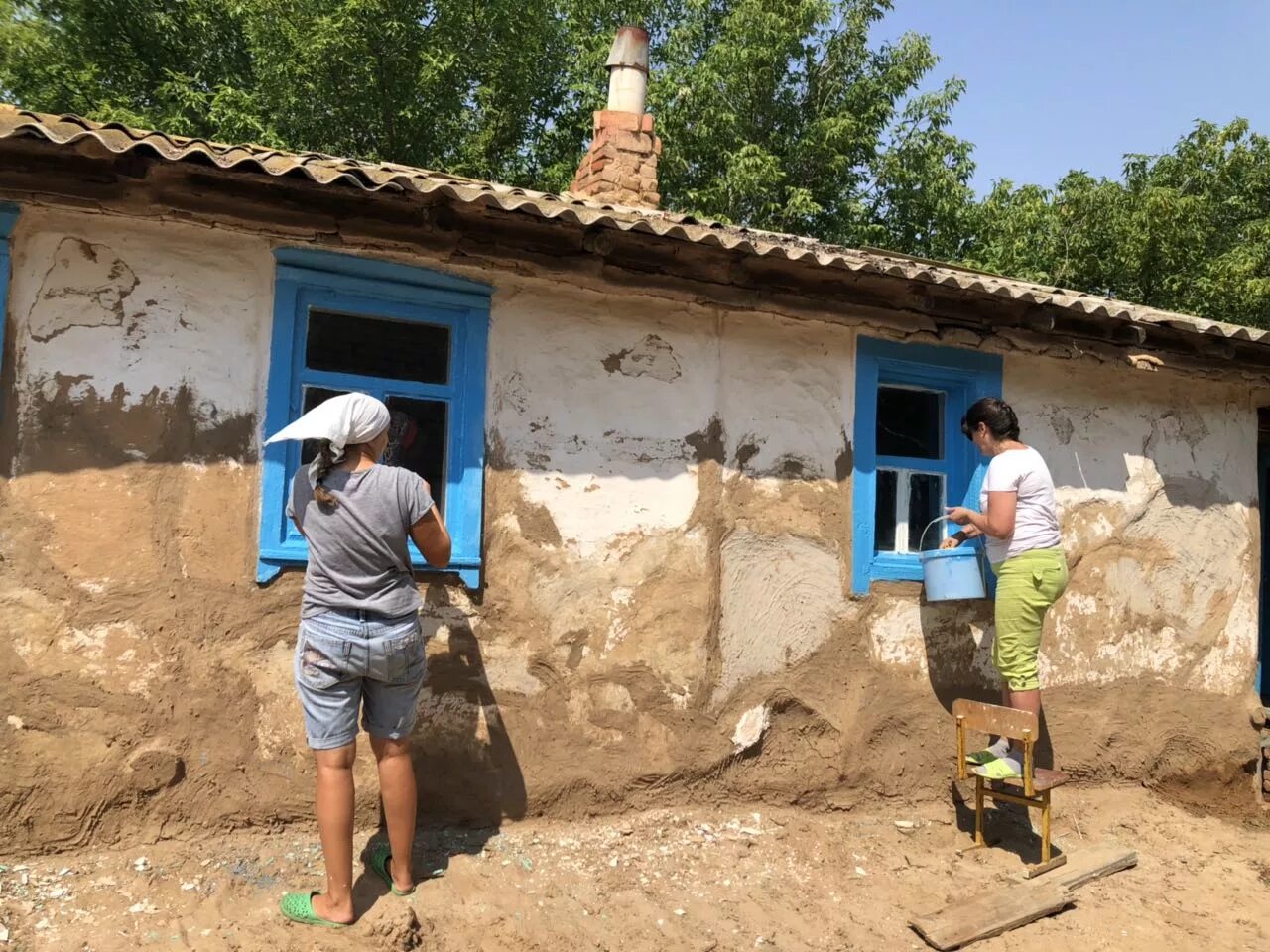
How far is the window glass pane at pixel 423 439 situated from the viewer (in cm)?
416

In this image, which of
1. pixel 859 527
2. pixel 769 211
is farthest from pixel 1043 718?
pixel 769 211

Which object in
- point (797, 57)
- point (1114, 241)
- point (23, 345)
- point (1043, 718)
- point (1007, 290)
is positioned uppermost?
point (797, 57)

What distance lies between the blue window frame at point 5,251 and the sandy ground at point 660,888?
76.2 inches

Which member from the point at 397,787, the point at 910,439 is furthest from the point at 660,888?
the point at 910,439

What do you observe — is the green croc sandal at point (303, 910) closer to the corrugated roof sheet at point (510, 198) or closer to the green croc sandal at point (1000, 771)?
the corrugated roof sheet at point (510, 198)

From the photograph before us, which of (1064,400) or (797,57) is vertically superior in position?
(797,57)

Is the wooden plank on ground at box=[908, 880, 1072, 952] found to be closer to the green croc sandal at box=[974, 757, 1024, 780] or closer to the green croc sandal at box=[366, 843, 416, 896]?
the green croc sandal at box=[974, 757, 1024, 780]

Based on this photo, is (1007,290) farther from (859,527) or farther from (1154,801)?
(1154,801)

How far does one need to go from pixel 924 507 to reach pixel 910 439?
375 mm

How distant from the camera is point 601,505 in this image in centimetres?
437

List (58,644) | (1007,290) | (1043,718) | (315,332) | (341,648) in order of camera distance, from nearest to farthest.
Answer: (341,648)
(58,644)
(315,332)
(1007,290)
(1043,718)

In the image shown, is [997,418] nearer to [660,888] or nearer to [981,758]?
[981,758]

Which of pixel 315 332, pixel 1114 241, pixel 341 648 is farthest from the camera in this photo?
pixel 1114 241

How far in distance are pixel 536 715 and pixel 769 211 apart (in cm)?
1111
